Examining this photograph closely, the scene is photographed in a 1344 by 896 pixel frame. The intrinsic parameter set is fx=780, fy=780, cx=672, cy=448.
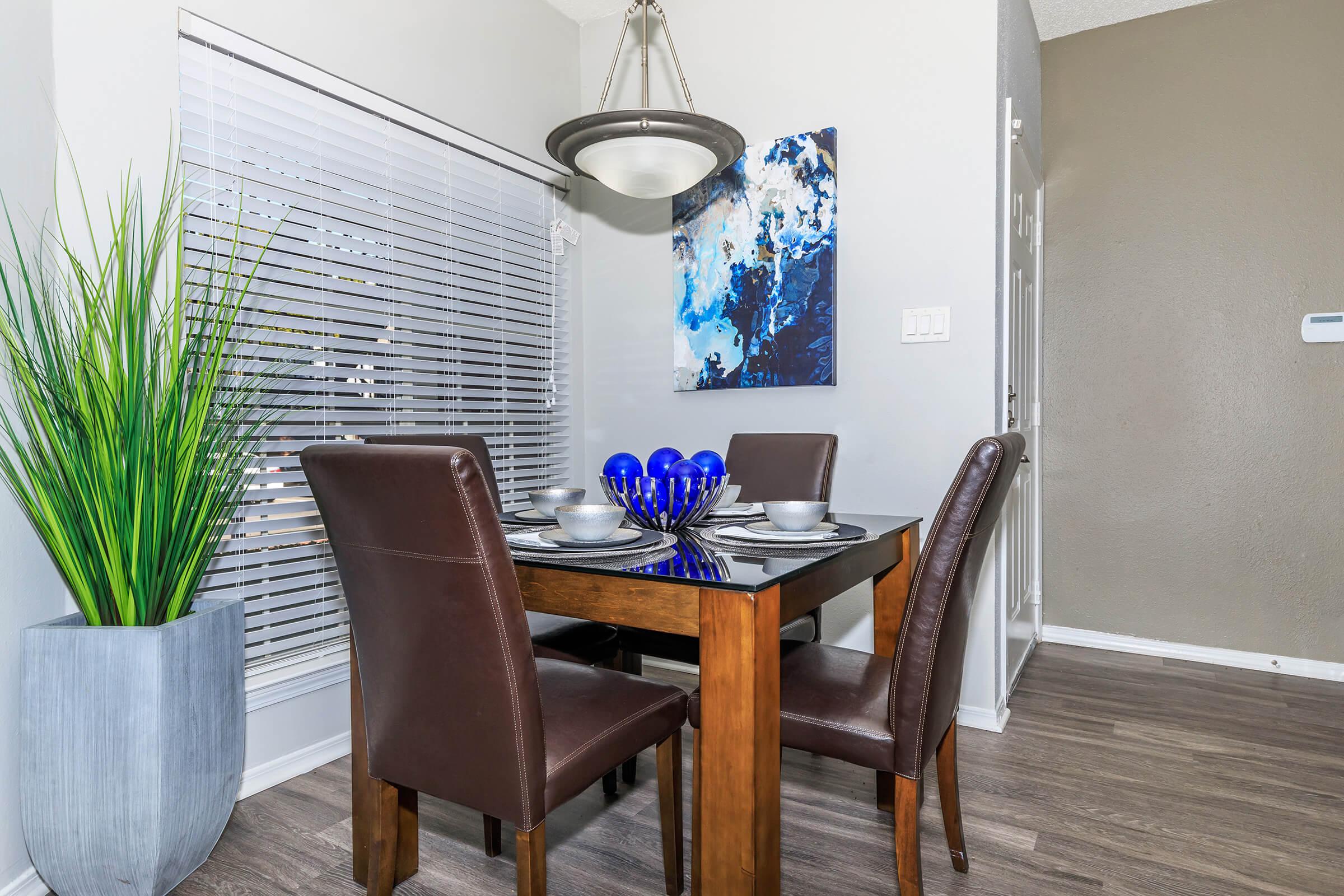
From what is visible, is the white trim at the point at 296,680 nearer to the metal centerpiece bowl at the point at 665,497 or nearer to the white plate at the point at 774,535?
the metal centerpiece bowl at the point at 665,497

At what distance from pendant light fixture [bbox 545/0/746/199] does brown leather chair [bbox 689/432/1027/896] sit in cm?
109

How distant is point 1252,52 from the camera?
3.06 meters

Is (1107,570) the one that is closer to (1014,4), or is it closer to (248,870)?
(1014,4)

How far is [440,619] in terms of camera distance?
3.82 ft

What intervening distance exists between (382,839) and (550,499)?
2.42 feet

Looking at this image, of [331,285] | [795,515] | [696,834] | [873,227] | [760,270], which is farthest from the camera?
[760,270]

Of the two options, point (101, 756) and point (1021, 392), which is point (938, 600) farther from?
point (1021, 392)

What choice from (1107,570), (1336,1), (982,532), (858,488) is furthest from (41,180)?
(1336,1)

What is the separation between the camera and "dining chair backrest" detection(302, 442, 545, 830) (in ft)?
3.62

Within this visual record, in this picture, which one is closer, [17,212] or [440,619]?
[440,619]

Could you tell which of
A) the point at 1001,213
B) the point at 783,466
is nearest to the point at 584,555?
the point at 783,466

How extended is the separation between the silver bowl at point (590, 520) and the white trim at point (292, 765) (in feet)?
3.99

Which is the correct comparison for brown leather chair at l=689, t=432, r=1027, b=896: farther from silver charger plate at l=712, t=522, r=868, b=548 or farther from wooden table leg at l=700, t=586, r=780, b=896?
silver charger plate at l=712, t=522, r=868, b=548

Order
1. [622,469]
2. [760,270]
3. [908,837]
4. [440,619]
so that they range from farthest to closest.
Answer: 1. [760,270]
2. [622,469]
3. [908,837]
4. [440,619]
